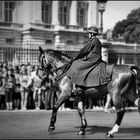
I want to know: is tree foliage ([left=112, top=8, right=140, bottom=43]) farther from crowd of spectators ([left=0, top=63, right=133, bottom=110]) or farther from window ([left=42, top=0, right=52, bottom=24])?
crowd of spectators ([left=0, top=63, right=133, bottom=110])

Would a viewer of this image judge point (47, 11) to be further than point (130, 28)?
No

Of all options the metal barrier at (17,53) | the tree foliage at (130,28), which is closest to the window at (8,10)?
the tree foliage at (130,28)

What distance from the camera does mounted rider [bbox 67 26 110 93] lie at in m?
11.4

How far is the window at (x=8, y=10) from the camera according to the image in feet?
167

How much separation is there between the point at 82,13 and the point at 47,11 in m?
5.75

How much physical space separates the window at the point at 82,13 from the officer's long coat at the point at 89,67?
151 ft

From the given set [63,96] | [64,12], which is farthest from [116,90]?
[64,12]

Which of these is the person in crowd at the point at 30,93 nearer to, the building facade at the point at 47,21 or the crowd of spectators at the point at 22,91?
Result: the crowd of spectators at the point at 22,91

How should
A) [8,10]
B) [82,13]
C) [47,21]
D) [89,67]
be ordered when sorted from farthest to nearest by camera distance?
1. [82,13]
2. [47,21]
3. [8,10]
4. [89,67]

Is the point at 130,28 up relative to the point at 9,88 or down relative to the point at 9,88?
up

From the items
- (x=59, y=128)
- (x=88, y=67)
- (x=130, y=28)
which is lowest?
(x=59, y=128)

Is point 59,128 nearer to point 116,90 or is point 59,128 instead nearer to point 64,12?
point 116,90

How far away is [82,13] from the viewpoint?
5828cm

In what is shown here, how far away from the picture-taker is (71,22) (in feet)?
182
